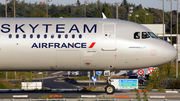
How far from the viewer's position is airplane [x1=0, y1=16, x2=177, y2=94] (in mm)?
24609

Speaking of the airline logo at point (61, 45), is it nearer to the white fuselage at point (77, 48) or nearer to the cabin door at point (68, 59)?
the white fuselage at point (77, 48)

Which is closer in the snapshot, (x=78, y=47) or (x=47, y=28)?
(x=78, y=47)

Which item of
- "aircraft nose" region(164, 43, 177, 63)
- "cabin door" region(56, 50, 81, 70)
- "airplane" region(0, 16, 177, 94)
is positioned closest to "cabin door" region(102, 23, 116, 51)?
"airplane" region(0, 16, 177, 94)

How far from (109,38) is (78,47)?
270cm

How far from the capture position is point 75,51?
2461cm

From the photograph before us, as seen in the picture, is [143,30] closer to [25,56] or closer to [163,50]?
[163,50]

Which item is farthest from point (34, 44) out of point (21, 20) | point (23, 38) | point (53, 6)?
point (53, 6)

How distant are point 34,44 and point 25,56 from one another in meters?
1.28

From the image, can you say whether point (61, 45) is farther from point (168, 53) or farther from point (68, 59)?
point (168, 53)

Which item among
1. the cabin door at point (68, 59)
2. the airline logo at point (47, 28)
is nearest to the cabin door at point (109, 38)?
the airline logo at point (47, 28)

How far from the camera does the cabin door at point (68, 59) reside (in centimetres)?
2462

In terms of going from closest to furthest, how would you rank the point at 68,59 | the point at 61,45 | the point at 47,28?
1. the point at 61,45
2. the point at 68,59
3. the point at 47,28

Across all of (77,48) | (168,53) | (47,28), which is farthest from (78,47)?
(168,53)

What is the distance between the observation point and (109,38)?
2480cm
